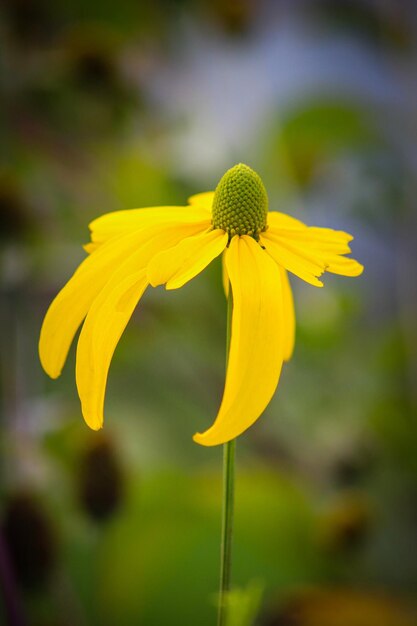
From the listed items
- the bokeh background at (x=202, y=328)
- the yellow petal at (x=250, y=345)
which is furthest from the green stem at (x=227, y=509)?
the bokeh background at (x=202, y=328)

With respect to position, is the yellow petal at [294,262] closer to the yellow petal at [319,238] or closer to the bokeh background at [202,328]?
the yellow petal at [319,238]

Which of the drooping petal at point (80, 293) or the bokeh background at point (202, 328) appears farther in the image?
the bokeh background at point (202, 328)

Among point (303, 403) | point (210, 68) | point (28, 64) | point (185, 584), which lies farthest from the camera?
point (210, 68)

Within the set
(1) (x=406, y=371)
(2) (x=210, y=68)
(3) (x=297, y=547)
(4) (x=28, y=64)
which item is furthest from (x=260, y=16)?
(3) (x=297, y=547)

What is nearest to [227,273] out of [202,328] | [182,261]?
[182,261]

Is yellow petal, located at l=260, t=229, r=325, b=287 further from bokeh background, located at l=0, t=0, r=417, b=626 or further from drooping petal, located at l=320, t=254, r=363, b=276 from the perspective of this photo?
bokeh background, located at l=0, t=0, r=417, b=626

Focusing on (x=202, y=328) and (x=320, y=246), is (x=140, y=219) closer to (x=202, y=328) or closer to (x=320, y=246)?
(x=320, y=246)

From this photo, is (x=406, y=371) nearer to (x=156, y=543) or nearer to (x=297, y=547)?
(x=297, y=547)
